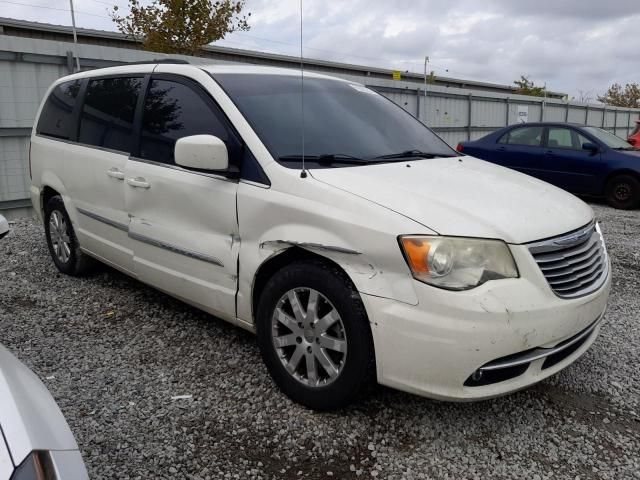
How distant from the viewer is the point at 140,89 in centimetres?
383

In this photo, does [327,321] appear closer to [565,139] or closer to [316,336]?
[316,336]

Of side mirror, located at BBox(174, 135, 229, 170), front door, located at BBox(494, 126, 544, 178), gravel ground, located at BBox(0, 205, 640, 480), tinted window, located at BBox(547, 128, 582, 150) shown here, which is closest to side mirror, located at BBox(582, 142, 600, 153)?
tinted window, located at BBox(547, 128, 582, 150)

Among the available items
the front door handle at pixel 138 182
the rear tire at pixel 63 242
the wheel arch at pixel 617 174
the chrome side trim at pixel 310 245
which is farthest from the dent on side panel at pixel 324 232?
the wheel arch at pixel 617 174

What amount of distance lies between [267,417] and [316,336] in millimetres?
499

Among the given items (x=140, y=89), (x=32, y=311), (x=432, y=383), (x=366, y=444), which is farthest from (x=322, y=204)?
(x=32, y=311)

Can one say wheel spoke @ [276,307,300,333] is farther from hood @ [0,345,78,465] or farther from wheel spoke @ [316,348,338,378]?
hood @ [0,345,78,465]

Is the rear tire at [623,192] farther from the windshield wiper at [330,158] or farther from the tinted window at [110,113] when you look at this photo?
the tinted window at [110,113]

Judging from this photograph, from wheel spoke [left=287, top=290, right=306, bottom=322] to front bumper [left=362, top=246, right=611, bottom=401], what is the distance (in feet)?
1.34

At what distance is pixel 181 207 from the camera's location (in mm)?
3318

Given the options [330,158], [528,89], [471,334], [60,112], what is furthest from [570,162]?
[528,89]

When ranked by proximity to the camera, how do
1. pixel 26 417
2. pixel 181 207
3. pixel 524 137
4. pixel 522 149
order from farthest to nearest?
1. pixel 524 137
2. pixel 522 149
3. pixel 181 207
4. pixel 26 417

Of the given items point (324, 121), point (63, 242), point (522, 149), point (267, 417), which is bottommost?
point (267, 417)

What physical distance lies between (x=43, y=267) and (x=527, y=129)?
830cm

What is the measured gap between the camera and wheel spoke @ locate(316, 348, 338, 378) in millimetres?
2640
